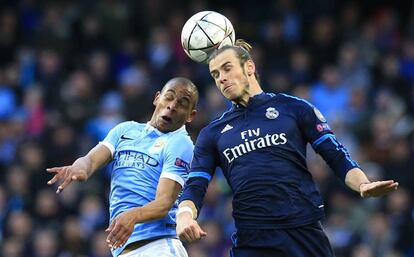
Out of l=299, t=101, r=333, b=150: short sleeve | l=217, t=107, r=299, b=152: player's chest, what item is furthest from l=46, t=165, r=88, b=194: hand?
l=299, t=101, r=333, b=150: short sleeve

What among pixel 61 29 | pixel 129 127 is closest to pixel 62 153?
pixel 61 29

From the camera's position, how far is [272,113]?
24.4 feet

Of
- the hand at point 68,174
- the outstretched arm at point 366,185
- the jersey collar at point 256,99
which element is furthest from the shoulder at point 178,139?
the outstretched arm at point 366,185

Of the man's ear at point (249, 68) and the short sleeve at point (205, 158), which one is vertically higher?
the man's ear at point (249, 68)

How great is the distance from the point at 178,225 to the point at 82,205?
7.72m

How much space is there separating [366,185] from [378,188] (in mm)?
154

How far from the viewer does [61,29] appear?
59.0 feet

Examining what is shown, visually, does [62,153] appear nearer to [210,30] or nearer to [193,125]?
[193,125]

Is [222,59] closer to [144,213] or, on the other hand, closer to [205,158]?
[205,158]

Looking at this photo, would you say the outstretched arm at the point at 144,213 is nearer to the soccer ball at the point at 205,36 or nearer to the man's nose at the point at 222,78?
the man's nose at the point at 222,78

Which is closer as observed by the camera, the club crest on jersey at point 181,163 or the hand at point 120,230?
the hand at point 120,230

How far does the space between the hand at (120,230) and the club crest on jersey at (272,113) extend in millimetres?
1190

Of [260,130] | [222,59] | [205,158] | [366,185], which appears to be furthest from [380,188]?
[222,59]

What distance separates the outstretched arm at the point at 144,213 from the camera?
7238mm
